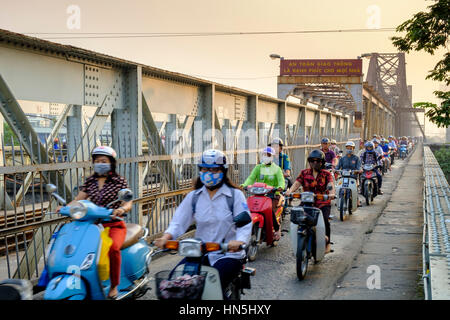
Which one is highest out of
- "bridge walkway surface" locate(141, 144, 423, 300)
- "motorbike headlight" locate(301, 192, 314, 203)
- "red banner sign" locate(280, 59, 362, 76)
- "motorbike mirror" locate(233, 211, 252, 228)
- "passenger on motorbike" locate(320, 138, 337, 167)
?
"red banner sign" locate(280, 59, 362, 76)

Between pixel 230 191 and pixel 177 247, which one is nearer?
pixel 177 247

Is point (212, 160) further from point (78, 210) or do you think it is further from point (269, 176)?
point (269, 176)

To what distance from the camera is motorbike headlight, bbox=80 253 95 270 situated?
3.96 m

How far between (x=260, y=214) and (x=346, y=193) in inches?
175

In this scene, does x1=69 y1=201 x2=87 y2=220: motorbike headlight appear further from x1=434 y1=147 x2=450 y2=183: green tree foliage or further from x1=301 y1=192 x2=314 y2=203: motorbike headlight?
x1=434 y1=147 x2=450 y2=183: green tree foliage

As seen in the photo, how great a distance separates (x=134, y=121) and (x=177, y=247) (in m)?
3.93

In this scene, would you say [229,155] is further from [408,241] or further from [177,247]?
[177,247]

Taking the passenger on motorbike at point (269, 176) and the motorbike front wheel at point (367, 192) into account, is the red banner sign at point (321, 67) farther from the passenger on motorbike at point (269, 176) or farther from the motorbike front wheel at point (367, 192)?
the passenger on motorbike at point (269, 176)

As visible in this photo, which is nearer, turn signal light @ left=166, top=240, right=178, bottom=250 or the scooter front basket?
the scooter front basket

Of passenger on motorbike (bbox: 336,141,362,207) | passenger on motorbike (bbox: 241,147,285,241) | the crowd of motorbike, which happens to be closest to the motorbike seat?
the crowd of motorbike

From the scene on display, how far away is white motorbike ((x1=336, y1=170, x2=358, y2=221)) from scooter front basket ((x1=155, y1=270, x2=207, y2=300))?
8034 millimetres

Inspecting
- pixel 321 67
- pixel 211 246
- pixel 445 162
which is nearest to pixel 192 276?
pixel 211 246

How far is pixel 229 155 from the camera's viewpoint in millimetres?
10258
